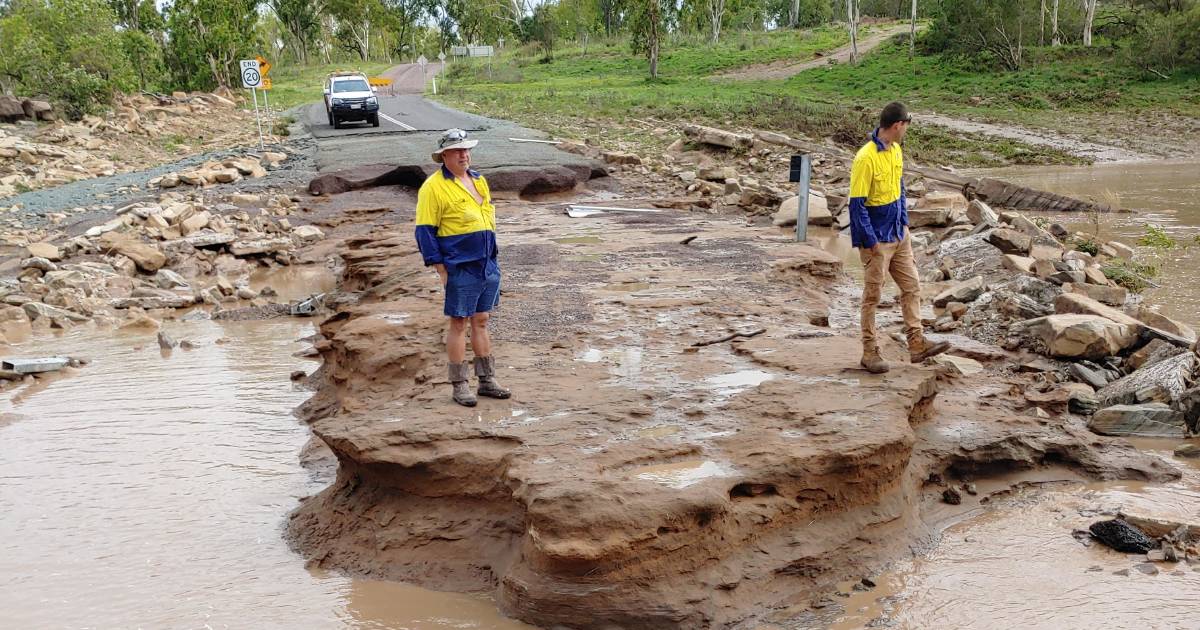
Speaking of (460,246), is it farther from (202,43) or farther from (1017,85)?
(202,43)

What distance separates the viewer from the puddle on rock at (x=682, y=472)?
4516 mm

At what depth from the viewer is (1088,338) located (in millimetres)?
7648

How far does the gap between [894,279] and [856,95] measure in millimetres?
32195

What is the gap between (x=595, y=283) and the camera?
8656 millimetres

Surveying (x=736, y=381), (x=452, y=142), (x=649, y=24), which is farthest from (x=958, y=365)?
(x=649, y=24)

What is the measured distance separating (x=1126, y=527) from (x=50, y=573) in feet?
17.9

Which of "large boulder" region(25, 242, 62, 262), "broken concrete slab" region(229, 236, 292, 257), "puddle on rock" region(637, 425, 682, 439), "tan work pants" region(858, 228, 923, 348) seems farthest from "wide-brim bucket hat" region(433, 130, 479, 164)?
"large boulder" region(25, 242, 62, 262)

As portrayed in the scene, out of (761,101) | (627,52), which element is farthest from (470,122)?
(627,52)

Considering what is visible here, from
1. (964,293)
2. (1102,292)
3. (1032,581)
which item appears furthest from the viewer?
(964,293)

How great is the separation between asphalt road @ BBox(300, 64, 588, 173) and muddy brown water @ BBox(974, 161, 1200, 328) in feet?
30.7

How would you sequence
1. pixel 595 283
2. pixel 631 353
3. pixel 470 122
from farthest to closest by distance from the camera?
pixel 470 122
pixel 595 283
pixel 631 353

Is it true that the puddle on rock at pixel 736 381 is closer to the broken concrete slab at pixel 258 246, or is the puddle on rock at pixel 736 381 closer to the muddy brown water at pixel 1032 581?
the muddy brown water at pixel 1032 581

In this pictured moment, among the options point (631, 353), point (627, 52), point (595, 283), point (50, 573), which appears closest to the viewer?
point (50, 573)

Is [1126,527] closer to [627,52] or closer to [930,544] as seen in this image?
[930,544]
